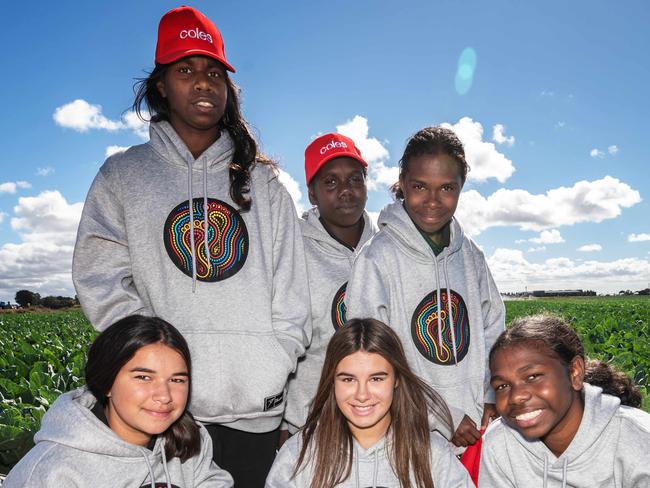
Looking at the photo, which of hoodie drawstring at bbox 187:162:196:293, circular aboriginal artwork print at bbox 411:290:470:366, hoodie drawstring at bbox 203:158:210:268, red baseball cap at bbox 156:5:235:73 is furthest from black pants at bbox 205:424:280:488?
red baseball cap at bbox 156:5:235:73

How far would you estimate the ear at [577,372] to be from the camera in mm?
2570

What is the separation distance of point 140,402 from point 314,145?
6.32ft

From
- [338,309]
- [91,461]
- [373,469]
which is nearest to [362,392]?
[373,469]

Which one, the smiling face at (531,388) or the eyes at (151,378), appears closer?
the eyes at (151,378)

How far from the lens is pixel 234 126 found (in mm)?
2732

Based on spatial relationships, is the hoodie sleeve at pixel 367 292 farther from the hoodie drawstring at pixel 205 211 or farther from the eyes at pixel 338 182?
the hoodie drawstring at pixel 205 211

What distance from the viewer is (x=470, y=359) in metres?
2.79

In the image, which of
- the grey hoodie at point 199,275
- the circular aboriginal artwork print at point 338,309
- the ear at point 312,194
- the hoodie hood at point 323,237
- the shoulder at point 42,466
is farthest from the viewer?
the ear at point 312,194

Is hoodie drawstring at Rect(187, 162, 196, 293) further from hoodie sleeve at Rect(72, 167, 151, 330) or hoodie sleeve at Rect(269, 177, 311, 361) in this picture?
hoodie sleeve at Rect(269, 177, 311, 361)

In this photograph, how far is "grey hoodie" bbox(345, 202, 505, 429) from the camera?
2717mm

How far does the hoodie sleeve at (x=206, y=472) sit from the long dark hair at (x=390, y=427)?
34 centimetres

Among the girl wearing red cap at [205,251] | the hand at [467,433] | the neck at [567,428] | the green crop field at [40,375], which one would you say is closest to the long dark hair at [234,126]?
the girl wearing red cap at [205,251]

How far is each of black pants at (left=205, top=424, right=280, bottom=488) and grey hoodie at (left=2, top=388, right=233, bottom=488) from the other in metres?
0.05

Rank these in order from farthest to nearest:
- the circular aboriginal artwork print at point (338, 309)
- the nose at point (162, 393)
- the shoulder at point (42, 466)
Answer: the circular aboriginal artwork print at point (338, 309)
the nose at point (162, 393)
the shoulder at point (42, 466)
